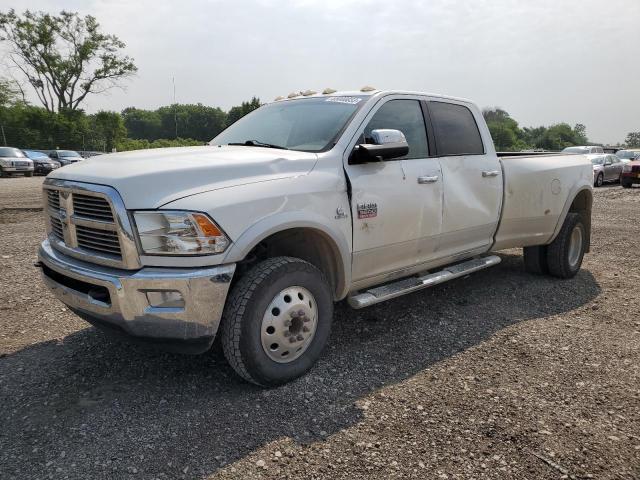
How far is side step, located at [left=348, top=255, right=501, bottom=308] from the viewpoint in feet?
11.7

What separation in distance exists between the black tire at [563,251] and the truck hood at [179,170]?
3549 millimetres

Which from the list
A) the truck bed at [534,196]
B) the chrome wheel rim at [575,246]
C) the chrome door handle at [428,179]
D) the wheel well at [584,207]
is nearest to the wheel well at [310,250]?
the chrome door handle at [428,179]

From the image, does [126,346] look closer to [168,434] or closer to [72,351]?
[72,351]

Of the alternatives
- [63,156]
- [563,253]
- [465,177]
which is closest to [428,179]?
[465,177]

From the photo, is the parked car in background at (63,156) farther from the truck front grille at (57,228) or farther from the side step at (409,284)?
the side step at (409,284)

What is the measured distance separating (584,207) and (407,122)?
10.3 feet

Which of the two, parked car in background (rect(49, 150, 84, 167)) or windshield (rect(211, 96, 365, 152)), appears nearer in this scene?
windshield (rect(211, 96, 365, 152))

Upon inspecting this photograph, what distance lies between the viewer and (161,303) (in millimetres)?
2666

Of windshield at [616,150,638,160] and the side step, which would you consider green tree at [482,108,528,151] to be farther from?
windshield at [616,150,638,160]

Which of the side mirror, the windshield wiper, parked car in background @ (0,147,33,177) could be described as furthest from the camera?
parked car in background @ (0,147,33,177)

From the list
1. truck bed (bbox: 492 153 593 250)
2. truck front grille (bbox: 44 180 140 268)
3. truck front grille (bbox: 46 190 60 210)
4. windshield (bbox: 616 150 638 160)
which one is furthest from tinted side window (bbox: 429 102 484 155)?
windshield (bbox: 616 150 638 160)

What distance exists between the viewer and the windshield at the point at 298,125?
3.63 metres

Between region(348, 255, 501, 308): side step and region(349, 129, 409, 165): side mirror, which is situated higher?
region(349, 129, 409, 165): side mirror

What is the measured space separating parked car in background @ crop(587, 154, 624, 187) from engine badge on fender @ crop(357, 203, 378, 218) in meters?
20.0
